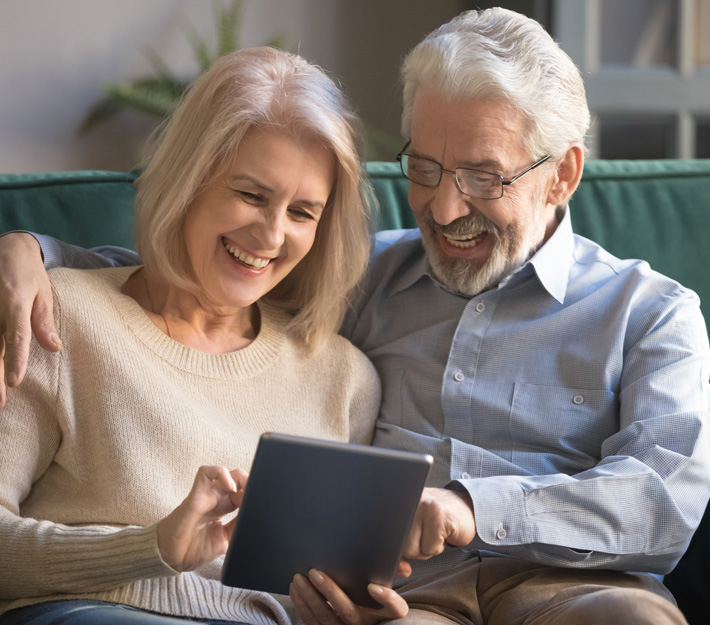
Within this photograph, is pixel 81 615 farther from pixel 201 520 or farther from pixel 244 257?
pixel 244 257

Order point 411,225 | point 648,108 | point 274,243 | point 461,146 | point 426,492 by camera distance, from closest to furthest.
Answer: point 426,492
point 274,243
point 461,146
point 411,225
point 648,108

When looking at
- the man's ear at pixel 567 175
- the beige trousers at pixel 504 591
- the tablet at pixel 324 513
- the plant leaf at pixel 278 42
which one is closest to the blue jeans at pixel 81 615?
the tablet at pixel 324 513

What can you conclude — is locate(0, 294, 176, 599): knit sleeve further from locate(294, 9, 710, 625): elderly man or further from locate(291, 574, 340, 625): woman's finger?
locate(294, 9, 710, 625): elderly man

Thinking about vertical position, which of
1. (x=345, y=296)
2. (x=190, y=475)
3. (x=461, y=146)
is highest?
(x=461, y=146)

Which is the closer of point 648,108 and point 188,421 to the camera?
point 188,421

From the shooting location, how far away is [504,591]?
133cm

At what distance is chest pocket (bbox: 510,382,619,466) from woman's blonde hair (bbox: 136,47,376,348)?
360 mm

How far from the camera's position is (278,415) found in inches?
55.4

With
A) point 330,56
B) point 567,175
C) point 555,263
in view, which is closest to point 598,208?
point 567,175

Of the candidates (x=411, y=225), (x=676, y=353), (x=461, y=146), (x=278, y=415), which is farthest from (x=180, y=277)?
(x=676, y=353)

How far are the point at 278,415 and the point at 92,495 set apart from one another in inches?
12.2

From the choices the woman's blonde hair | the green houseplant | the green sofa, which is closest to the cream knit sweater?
the woman's blonde hair

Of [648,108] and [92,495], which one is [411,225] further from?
[648,108]

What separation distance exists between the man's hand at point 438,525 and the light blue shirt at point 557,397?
21 millimetres
